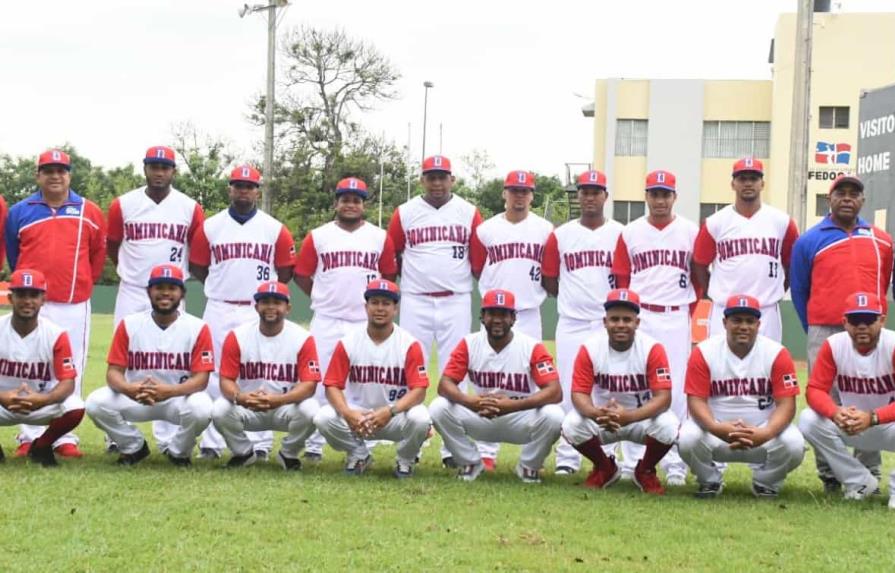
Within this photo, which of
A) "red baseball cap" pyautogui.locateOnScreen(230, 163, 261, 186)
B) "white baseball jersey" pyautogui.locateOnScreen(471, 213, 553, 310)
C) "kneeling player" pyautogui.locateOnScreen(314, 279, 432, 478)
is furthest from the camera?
"red baseball cap" pyautogui.locateOnScreen(230, 163, 261, 186)

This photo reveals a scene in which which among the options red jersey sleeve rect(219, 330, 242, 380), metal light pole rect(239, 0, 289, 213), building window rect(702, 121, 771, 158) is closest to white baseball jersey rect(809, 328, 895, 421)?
red jersey sleeve rect(219, 330, 242, 380)

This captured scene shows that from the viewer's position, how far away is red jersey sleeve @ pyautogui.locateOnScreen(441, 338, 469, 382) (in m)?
7.28

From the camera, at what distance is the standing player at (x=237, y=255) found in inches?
328

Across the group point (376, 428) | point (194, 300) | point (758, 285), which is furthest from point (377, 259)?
point (194, 300)

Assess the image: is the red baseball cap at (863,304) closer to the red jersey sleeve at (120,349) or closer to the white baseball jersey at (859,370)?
the white baseball jersey at (859,370)

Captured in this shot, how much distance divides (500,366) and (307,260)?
6.95 feet

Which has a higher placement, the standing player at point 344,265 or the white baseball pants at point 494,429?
the standing player at point 344,265

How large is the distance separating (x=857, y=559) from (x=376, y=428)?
3.12 metres

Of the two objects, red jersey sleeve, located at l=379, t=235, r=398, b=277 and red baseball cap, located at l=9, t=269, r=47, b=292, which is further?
red jersey sleeve, located at l=379, t=235, r=398, b=277

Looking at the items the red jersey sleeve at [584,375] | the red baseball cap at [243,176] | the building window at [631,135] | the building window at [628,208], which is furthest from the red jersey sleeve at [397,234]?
the building window at [628,208]

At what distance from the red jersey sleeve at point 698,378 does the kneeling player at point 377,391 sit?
67.9 inches

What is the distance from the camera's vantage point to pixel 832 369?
671cm

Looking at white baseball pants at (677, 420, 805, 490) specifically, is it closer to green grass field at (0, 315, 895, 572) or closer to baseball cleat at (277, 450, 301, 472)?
green grass field at (0, 315, 895, 572)

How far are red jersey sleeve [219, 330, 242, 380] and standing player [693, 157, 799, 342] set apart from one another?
3374 mm
